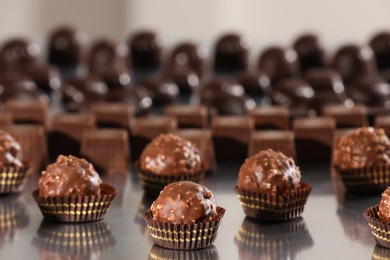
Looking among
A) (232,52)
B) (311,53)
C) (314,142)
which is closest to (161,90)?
(232,52)

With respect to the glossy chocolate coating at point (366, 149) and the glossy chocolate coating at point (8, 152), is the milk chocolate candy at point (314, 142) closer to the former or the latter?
the glossy chocolate coating at point (366, 149)

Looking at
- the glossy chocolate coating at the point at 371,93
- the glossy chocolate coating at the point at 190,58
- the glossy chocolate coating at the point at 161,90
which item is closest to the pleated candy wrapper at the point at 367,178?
the glossy chocolate coating at the point at 371,93

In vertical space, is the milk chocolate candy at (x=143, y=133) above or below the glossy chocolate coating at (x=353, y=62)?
below

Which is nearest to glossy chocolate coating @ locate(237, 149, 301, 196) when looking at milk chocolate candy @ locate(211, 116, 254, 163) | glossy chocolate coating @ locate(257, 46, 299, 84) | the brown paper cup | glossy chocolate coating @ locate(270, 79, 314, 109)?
the brown paper cup

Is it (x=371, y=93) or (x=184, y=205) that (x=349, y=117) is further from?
(x=184, y=205)

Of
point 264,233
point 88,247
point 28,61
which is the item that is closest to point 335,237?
point 264,233

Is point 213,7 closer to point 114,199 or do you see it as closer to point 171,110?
point 171,110
